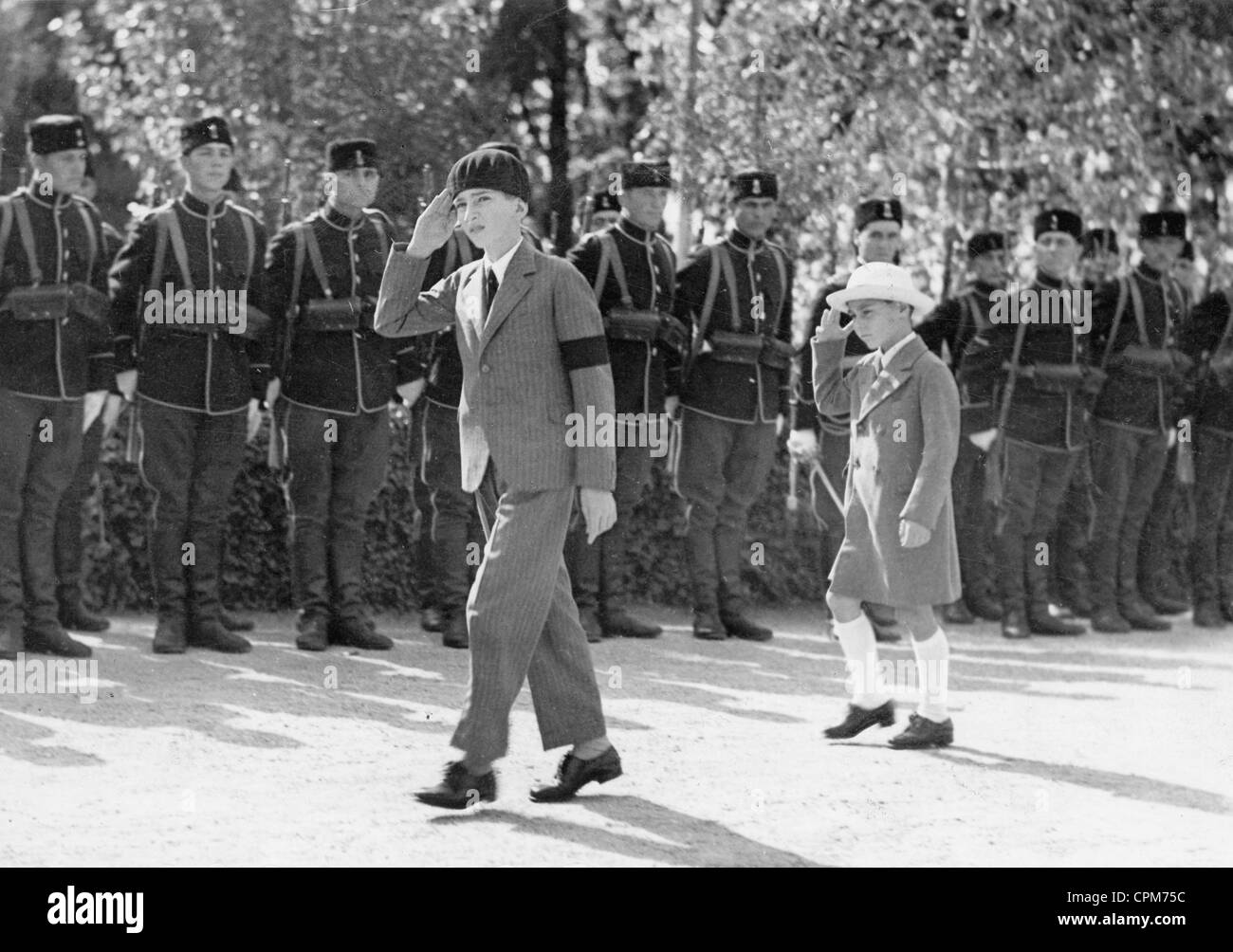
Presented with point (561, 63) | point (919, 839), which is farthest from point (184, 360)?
point (561, 63)

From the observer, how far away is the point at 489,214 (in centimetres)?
626

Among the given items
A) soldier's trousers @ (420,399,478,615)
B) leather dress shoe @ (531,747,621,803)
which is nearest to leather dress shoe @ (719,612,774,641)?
soldier's trousers @ (420,399,478,615)

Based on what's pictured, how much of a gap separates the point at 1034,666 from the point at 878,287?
10.0 feet

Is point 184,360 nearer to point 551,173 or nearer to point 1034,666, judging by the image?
point 1034,666

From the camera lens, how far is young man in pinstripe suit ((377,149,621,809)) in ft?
20.2

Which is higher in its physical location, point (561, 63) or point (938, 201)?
point (561, 63)

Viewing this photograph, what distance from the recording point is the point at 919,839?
586 cm

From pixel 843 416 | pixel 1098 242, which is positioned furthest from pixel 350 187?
pixel 1098 242

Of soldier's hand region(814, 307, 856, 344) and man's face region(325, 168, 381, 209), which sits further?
man's face region(325, 168, 381, 209)

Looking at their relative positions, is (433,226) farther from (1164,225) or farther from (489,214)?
(1164,225)

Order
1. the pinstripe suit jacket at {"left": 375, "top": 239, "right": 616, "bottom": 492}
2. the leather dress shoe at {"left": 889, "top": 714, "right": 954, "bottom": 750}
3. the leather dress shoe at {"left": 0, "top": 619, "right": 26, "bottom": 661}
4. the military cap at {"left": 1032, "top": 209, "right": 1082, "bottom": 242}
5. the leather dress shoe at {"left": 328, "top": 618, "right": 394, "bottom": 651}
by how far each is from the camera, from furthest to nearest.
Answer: the military cap at {"left": 1032, "top": 209, "right": 1082, "bottom": 242}
the leather dress shoe at {"left": 328, "top": 618, "right": 394, "bottom": 651}
the leather dress shoe at {"left": 0, "top": 619, "right": 26, "bottom": 661}
the leather dress shoe at {"left": 889, "top": 714, "right": 954, "bottom": 750}
the pinstripe suit jacket at {"left": 375, "top": 239, "right": 616, "bottom": 492}

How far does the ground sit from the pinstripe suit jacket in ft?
3.22

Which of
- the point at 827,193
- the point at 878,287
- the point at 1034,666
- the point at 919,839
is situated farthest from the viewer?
the point at 827,193

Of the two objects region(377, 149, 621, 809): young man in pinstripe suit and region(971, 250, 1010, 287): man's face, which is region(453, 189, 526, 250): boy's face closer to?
region(377, 149, 621, 809): young man in pinstripe suit
